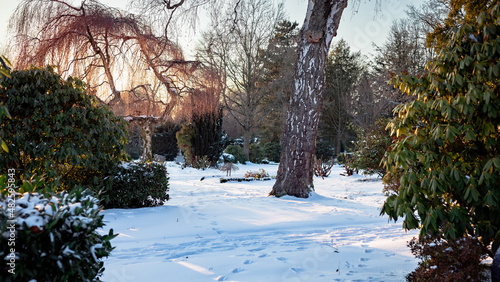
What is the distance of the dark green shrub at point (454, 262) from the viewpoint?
223 centimetres

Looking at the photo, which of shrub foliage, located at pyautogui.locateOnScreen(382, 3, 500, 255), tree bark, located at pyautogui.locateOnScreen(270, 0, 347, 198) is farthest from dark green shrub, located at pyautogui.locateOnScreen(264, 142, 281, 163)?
shrub foliage, located at pyautogui.locateOnScreen(382, 3, 500, 255)

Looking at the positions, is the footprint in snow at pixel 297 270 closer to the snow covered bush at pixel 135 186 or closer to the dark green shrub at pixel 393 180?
the dark green shrub at pixel 393 180

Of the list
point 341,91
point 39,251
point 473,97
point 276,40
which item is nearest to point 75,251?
point 39,251

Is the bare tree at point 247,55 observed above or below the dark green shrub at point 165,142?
above

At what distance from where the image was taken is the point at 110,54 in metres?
9.10

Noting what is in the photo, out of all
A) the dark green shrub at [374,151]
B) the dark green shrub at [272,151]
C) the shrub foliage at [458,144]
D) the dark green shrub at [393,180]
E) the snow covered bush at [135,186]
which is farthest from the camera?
the dark green shrub at [272,151]

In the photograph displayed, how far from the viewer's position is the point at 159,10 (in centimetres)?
856

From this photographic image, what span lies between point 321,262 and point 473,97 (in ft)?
6.32

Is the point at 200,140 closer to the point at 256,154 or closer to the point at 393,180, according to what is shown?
the point at 256,154

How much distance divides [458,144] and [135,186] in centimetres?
480

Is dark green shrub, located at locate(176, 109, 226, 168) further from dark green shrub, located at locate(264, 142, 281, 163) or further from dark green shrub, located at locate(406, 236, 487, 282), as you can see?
dark green shrub, located at locate(406, 236, 487, 282)

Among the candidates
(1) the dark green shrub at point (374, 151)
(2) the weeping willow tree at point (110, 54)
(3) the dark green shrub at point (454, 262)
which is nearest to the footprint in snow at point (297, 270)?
(3) the dark green shrub at point (454, 262)

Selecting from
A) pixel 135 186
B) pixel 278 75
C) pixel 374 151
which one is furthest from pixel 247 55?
pixel 135 186

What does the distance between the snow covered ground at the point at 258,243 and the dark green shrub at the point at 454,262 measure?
1.14 feet
